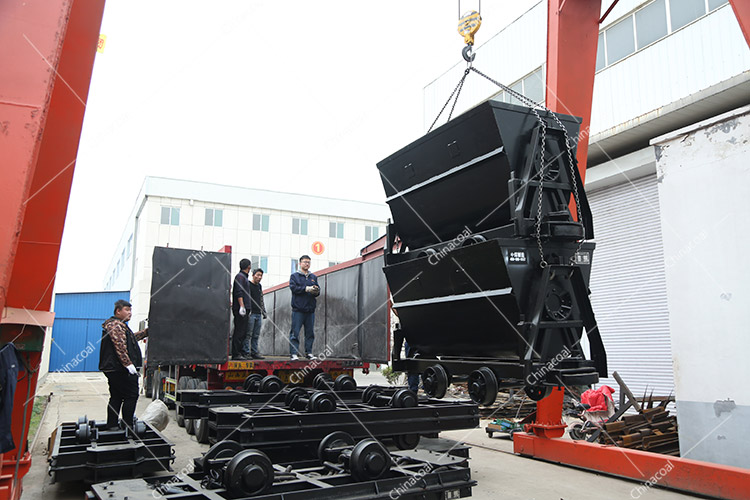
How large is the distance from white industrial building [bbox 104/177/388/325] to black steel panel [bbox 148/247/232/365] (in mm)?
19523

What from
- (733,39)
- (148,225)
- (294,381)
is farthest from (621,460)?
(148,225)

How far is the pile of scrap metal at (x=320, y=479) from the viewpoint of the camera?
331 centimetres

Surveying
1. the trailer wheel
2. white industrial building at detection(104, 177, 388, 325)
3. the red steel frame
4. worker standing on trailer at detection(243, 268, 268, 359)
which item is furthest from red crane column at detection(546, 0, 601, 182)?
white industrial building at detection(104, 177, 388, 325)

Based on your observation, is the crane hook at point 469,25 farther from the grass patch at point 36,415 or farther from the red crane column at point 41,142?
the grass patch at point 36,415

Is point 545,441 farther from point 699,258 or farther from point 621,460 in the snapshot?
point 699,258

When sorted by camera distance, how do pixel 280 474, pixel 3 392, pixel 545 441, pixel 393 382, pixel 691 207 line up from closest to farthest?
pixel 3 392, pixel 280 474, pixel 691 207, pixel 545 441, pixel 393 382

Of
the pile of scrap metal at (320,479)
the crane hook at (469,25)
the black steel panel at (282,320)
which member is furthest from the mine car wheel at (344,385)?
the black steel panel at (282,320)

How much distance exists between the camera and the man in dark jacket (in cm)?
643

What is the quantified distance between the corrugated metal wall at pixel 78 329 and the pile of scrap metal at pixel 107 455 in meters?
26.4

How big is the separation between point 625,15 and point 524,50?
3241 millimetres

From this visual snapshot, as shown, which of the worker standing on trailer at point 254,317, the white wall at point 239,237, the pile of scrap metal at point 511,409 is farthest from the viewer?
the white wall at point 239,237

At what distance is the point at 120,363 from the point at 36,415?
628cm

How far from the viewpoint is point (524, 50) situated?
46.8ft

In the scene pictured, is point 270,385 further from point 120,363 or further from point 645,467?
point 645,467
